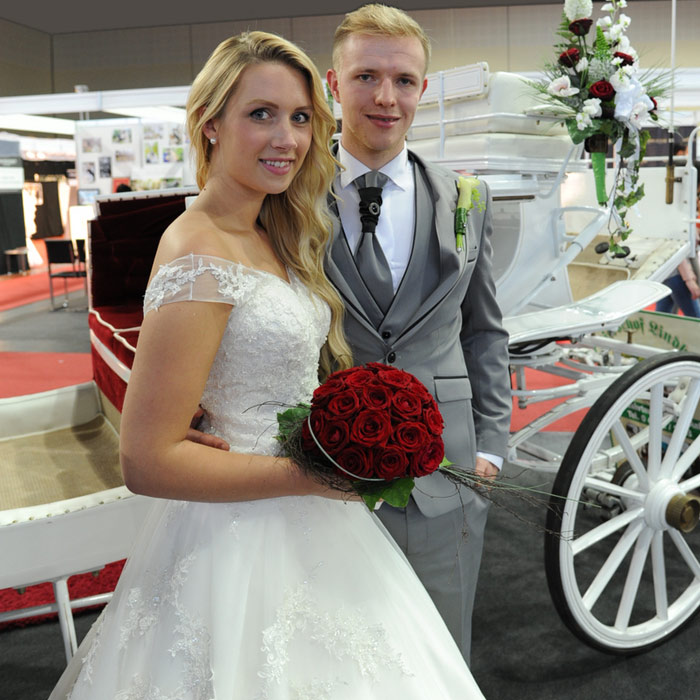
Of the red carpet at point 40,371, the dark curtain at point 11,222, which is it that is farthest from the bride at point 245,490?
the dark curtain at point 11,222

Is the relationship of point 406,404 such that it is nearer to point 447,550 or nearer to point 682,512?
point 447,550

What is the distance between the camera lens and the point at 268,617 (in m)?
1.25

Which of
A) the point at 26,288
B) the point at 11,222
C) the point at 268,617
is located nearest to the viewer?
the point at 268,617

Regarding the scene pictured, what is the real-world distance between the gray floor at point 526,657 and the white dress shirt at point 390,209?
36.3 inches

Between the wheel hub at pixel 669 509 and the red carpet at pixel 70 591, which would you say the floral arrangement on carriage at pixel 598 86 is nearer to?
the wheel hub at pixel 669 509

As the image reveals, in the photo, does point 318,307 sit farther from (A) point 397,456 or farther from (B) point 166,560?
(B) point 166,560

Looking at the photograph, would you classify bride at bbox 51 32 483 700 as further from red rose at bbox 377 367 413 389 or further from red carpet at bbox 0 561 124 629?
red carpet at bbox 0 561 124 629

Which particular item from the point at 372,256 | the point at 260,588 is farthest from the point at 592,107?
the point at 260,588

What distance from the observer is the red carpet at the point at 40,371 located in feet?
19.1

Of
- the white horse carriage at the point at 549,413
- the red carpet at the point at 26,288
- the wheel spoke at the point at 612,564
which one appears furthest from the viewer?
the red carpet at the point at 26,288

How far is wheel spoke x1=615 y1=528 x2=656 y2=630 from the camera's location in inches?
93.7

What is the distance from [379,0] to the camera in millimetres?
1733

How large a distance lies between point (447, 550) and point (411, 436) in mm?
649

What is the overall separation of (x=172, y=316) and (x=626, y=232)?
6.68ft
